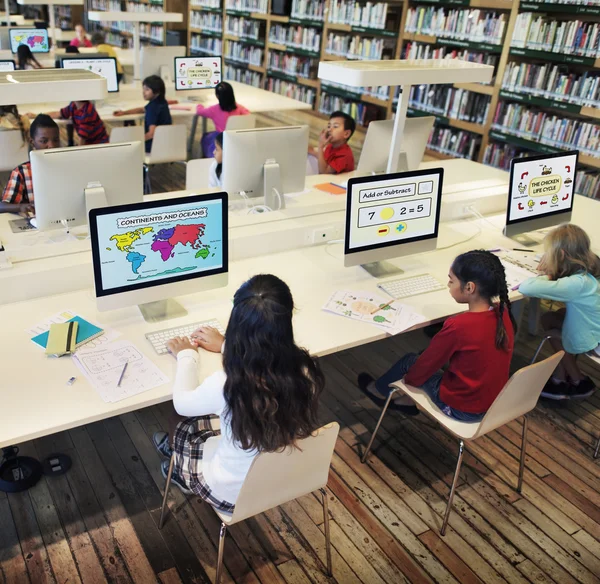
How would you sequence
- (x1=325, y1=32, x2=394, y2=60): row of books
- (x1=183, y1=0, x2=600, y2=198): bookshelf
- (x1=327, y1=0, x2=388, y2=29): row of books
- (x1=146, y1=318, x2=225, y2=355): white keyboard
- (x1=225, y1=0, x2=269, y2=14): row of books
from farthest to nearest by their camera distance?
(x1=225, y1=0, x2=269, y2=14): row of books → (x1=325, y1=32, x2=394, y2=60): row of books → (x1=327, y1=0, x2=388, y2=29): row of books → (x1=183, y1=0, x2=600, y2=198): bookshelf → (x1=146, y1=318, x2=225, y2=355): white keyboard

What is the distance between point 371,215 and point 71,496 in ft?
5.46

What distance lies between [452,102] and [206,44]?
5327mm

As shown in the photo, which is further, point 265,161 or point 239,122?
point 239,122

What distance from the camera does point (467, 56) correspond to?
614cm

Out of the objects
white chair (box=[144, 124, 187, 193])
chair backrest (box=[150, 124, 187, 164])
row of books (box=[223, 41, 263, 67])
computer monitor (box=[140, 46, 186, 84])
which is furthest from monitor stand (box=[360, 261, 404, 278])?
row of books (box=[223, 41, 263, 67])

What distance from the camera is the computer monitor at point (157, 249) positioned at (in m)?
2.12

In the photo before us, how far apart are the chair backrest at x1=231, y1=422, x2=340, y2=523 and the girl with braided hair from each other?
28.1 inches

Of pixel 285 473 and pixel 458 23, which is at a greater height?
pixel 458 23

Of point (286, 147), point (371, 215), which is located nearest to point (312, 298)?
point (371, 215)

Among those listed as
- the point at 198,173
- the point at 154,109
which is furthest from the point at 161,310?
the point at 154,109

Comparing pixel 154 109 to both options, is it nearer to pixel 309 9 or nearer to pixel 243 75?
pixel 309 9

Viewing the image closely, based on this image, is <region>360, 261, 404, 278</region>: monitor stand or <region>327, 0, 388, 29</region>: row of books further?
<region>327, 0, 388, 29</region>: row of books

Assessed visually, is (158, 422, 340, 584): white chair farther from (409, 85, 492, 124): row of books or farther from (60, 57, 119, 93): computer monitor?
(409, 85, 492, 124): row of books

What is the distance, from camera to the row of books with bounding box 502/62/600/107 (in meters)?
5.19
